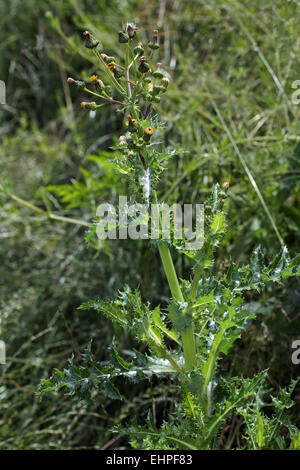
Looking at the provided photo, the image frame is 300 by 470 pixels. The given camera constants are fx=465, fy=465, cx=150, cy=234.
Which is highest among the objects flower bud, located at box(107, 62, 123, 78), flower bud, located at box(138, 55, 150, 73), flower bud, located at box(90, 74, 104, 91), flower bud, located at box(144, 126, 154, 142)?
flower bud, located at box(138, 55, 150, 73)

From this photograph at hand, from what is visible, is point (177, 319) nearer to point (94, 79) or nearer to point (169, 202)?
point (94, 79)

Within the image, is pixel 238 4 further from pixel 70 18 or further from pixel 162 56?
pixel 70 18

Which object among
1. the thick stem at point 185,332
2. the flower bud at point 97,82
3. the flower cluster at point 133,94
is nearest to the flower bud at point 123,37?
the flower cluster at point 133,94

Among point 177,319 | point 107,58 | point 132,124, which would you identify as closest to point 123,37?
point 107,58

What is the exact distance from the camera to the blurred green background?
1.45 m

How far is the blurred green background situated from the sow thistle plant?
0.44 feet

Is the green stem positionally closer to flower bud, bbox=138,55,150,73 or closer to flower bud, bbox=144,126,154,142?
flower bud, bbox=144,126,154,142

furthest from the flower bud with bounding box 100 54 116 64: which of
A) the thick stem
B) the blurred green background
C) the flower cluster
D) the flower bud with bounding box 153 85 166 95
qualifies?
the thick stem

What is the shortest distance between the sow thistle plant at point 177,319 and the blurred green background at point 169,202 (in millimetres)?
134

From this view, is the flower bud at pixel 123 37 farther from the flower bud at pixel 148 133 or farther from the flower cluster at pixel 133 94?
the flower bud at pixel 148 133

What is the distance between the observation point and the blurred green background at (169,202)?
1.45 meters

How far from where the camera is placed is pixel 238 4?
1879mm
